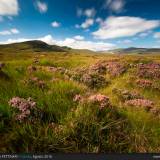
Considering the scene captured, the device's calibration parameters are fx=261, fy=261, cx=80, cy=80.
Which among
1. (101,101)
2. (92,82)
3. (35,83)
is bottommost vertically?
(92,82)

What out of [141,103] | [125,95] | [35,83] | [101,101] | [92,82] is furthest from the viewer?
[92,82]

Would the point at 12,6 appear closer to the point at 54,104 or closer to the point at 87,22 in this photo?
the point at 87,22

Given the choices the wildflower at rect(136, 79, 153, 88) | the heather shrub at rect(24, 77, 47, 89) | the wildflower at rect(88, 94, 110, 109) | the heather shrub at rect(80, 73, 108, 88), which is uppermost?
the heather shrub at rect(24, 77, 47, 89)

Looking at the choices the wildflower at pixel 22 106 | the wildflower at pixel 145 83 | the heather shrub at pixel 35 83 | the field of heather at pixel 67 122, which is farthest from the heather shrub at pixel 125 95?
the wildflower at pixel 22 106

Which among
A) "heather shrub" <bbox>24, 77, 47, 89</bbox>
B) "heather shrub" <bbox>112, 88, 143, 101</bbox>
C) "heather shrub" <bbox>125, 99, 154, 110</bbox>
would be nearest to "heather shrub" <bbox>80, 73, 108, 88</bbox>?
"heather shrub" <bbox>112, 88, 143, 101</bbox>

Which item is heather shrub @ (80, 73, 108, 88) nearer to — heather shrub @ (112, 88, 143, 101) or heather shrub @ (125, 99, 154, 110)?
heather shrub @ (112, 88, 143, 101)

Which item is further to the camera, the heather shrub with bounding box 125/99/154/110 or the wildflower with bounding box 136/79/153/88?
the wildflower with bounding box 136/79/153/88

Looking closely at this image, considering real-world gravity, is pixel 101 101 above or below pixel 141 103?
above

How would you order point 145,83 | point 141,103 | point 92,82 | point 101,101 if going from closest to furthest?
1. point 101,101
2. point 141,103
3. point 145,83
4. point 92,82

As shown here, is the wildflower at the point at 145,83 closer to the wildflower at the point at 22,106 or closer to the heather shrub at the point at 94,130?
the heather shrub at the point at 94,130

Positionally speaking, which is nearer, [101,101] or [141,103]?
[101,101]

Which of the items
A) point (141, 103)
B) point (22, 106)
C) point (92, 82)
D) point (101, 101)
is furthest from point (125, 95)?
point (22, 106)

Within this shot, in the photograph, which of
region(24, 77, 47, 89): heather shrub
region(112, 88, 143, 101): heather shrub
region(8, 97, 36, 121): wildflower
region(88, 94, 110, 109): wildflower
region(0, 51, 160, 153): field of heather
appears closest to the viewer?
region(0, 51, 160, 153): field of heather

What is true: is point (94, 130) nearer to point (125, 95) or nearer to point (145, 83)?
point (125, 95)
